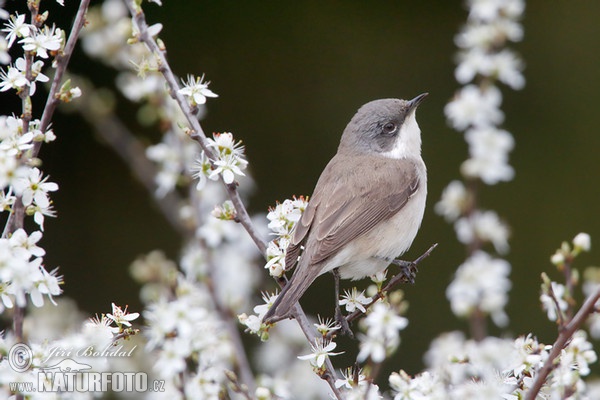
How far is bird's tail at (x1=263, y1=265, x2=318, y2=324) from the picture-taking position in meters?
2.37

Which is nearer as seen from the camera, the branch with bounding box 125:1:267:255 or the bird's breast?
the branch with bounding box 125:1:267:255

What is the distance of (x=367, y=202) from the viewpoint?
11.8 feet

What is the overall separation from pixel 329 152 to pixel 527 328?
2.11m

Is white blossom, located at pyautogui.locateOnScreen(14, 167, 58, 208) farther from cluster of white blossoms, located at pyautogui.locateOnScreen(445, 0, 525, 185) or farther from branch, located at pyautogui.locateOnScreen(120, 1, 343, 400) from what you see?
cluster of white blossoms, located at pyautogui.locateOnScreen(445, 0, 525, 185)

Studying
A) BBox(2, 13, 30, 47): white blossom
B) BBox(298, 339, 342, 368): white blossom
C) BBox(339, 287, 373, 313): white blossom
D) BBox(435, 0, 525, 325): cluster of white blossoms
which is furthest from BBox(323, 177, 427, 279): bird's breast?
BBox(2, 13, 30, 47): white blossom

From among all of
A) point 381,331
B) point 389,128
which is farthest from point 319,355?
point 389,128

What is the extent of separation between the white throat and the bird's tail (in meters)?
1.25

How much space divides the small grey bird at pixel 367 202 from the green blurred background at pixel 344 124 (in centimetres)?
231

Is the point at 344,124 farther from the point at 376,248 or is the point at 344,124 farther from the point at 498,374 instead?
the point at 498,374

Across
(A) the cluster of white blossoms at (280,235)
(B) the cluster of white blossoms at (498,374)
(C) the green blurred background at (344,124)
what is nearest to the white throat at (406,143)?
(A) the cluster of white blossoms at (280,235)

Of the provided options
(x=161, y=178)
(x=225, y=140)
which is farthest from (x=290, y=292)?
(x=161, y=178)

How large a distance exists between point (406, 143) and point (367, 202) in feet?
1.80

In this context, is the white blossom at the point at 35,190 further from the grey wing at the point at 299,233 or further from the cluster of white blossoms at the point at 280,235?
the grey wing at the point at 299,233

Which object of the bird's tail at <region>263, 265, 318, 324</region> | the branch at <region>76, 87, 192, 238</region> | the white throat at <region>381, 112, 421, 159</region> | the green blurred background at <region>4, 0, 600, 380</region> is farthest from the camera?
the green blurred background at <region>4, 0, 600, 380</region>
